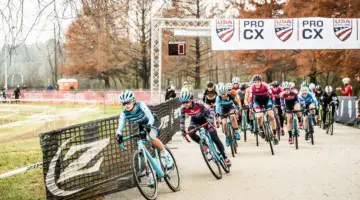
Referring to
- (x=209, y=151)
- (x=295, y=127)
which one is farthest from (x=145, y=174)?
(x=295, y=127)

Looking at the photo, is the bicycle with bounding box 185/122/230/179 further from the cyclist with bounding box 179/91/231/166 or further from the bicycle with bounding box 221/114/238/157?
the bicycle with bounding box 221/114/238/157

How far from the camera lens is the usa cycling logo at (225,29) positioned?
86.3 feet

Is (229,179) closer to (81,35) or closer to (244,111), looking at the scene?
(81,35)

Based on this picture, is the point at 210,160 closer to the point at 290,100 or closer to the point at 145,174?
the point at 145,174

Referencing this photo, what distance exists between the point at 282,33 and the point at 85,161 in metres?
20.1

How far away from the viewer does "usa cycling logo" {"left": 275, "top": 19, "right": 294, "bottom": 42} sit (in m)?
26.3

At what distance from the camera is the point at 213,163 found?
9938 millimetres

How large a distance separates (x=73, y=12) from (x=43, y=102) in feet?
149

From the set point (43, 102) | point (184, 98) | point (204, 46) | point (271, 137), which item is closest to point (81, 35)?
point (184, 98)

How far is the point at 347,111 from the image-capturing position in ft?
79.9

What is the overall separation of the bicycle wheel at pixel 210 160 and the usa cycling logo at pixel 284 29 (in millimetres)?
17631

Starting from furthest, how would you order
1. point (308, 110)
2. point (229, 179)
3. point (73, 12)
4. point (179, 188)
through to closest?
1. point (308, 110)
2. point (229, 179)
3. point (179, 188)
4. point (73, 12)

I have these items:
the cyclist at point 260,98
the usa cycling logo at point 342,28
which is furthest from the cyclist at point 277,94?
the usa cycling logo at point 342,28

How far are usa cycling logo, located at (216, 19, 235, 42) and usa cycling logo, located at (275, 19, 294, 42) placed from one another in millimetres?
2254
